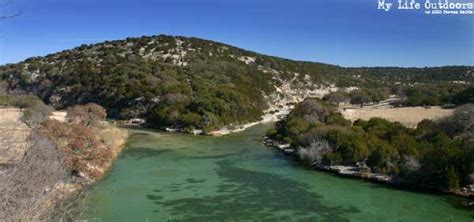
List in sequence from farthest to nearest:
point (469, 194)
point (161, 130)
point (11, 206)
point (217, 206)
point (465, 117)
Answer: point (161, 130) < point (465, 117) < point (469, 194) < point (217, 206) < point (11, 206)

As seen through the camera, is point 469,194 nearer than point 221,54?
Yes

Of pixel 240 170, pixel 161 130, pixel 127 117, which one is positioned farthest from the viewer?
pixel 127 117

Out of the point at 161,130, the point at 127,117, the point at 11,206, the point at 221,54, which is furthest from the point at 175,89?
the point at 11,206

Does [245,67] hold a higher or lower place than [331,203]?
higher

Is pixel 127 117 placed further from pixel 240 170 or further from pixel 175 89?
pixel 240 170

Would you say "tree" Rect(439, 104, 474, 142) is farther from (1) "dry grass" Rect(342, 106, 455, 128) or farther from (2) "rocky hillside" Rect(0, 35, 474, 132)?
(2) "rocky hillside" Rect(0, 35, 474, 132)

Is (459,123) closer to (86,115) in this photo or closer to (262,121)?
(86,115)
